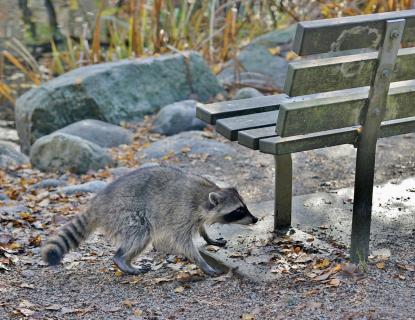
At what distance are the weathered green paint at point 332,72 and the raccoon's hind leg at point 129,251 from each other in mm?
1510

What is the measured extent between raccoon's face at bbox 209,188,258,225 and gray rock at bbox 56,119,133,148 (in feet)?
10.7

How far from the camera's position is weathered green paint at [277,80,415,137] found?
4.39m

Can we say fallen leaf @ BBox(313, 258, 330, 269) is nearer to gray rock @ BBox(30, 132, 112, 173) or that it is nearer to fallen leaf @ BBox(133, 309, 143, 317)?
fallen leaf @ BBox(133, 309, 143, 317)

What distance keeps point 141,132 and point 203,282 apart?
4.00 meters

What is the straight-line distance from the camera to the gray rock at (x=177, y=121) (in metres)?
8.63

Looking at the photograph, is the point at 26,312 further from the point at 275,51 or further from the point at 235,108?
the point at 275,51

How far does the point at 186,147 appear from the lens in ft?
26.1

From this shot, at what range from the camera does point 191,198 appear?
17.7 feet

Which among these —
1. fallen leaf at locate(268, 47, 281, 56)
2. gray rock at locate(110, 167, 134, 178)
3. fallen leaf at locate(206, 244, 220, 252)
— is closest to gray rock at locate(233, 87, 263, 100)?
fallen leaf at locate(268, 47, 281, 56)

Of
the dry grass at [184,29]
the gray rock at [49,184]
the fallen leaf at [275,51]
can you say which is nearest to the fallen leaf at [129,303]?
the gray rock at [49,184]

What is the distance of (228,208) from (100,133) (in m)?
3.46

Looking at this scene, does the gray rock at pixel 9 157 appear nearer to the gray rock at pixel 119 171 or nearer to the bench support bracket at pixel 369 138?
the gray rock at pixel 119 171

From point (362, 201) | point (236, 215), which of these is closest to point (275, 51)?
point (236, 215)

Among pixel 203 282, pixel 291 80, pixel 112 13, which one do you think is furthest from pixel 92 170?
pixel 112 13
